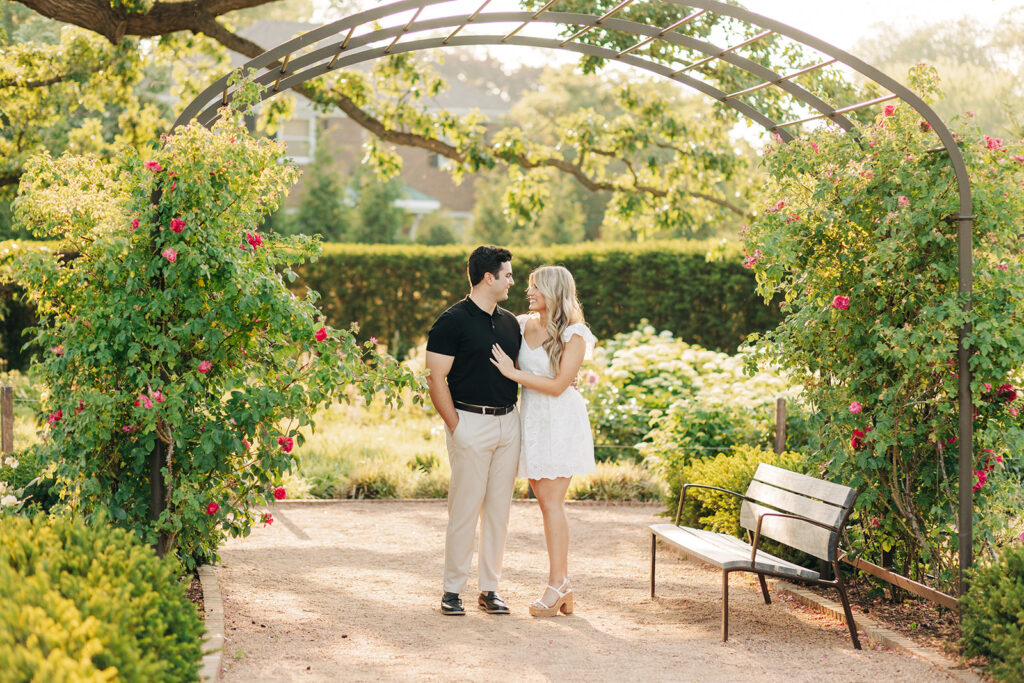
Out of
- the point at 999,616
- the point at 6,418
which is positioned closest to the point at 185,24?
the point at 6,418

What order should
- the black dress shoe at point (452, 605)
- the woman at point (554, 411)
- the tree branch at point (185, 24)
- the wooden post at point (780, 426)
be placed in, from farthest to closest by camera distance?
the wooden post at point (780, 426), the tree branch at point (185, 24), the black dress shoe at point (452, 605), the woman at point (554, 411)

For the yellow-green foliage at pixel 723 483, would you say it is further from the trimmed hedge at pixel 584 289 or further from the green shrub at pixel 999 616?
the trimmed hedge at pixel 584 289

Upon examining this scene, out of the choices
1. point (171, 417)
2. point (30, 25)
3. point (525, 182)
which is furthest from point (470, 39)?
point (30, 25)

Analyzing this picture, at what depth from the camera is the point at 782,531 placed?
5.52 m

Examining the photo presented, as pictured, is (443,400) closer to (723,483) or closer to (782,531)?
(782,531)

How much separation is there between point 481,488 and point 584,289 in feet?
34.6

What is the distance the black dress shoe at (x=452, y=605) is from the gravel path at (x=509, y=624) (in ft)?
0.12

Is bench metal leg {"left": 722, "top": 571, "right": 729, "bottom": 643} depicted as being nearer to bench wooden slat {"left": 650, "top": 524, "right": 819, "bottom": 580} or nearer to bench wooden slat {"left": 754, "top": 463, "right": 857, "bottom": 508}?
bench wooden slat {"left": 650, "top": 524, "right": 819, "bottom": 580}

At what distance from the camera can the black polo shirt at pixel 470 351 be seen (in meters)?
5.19

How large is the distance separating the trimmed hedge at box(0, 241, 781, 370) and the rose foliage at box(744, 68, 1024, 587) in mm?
9657

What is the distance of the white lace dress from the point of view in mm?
5320

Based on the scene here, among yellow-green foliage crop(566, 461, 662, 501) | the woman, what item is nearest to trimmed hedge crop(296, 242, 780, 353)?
yellow-green foliage crop(566, 461, 662, 501)

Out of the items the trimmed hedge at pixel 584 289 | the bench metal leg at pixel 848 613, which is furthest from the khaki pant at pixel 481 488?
the trimmed hedge at pixel 584 289

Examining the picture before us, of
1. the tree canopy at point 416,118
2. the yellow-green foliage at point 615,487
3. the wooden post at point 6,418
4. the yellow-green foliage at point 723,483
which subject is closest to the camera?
the yellow-green foliage at point 723,483
